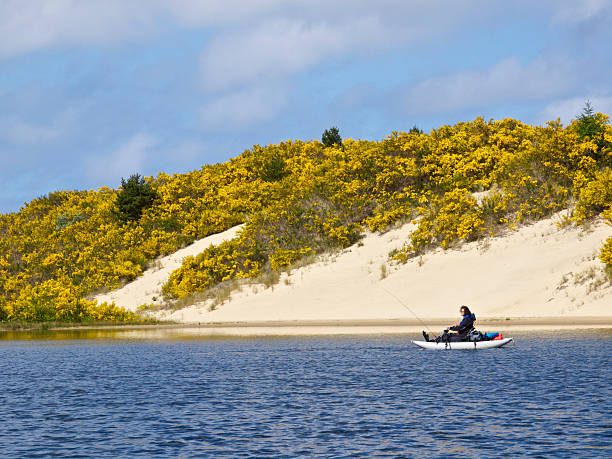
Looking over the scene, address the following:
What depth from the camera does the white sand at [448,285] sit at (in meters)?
43.2

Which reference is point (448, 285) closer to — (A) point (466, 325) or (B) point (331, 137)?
(A) point (466, 325)

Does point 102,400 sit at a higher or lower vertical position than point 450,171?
lower

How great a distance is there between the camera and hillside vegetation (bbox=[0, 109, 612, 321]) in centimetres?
5256

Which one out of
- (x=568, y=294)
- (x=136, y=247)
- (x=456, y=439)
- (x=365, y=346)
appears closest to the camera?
(x=456, y=439)

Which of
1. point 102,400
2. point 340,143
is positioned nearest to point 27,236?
point 340,143

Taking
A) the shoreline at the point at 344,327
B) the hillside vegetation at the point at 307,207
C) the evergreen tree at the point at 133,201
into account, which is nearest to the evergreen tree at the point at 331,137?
the hillside vegetation at the point at 307,207

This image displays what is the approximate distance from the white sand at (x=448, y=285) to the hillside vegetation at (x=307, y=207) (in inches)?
58.8

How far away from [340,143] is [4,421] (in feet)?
206

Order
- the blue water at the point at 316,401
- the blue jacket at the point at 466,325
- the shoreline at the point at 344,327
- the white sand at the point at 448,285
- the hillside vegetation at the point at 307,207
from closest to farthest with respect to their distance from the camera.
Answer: the blue water at the point at 316,401 < the blue jacket at the point at 466,325 < the shoreline at the point at 344,327 < the white sand at the point at 448,285 < the hillside vegetation at the point at 307,207

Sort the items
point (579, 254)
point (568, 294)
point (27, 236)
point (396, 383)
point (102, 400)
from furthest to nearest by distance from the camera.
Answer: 1. point (27, 236)
2. point (579, 254)
3. point (568, 294)
4. point (396, 383)
5. point (102, 400)

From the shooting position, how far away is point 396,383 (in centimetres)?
2422

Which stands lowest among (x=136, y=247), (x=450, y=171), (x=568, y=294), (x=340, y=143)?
(x=568, y=294)

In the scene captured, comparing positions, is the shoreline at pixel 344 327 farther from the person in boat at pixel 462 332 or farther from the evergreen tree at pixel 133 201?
the evergreen tree at pixel 133 201

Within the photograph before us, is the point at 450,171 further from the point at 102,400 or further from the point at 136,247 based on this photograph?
the point at 102,400
